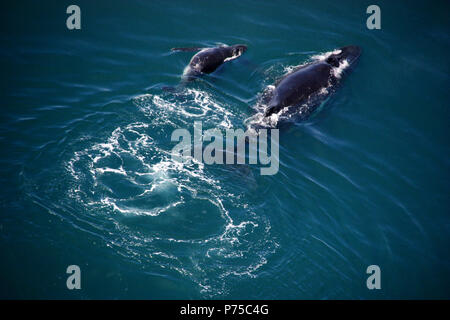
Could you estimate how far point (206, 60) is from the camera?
562 inches

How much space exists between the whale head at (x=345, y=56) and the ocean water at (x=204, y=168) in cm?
49

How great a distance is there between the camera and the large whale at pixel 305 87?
13102mm

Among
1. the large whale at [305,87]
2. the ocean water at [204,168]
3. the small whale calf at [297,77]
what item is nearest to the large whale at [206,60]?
the small whale calf at [297,77]

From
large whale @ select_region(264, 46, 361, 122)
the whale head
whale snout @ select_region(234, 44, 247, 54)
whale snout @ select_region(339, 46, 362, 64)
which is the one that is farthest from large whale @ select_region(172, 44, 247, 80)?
whale snout @ select_region(339, 46, 362, 64)

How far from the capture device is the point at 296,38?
16.7 metres

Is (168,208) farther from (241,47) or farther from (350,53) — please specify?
(350,53)

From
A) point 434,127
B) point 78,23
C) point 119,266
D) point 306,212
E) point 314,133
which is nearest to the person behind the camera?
point 119,266

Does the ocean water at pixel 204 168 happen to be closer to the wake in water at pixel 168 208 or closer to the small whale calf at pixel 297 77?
the wake in water at pixel 168 208

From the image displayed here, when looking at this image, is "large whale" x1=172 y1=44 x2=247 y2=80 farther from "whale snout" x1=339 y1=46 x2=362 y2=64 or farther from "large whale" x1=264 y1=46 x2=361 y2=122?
"whale snout" x1=339 y1=46 x2=362 y2=64

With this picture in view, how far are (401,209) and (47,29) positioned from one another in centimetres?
1418

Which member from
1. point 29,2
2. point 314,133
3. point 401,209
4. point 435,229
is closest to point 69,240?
point 314,133

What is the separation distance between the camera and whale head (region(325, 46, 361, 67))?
15.0 meters

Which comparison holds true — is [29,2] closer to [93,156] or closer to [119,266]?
[93,156]

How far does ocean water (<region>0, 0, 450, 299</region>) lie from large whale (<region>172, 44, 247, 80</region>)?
0.36 m
